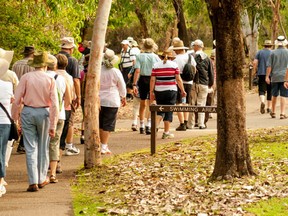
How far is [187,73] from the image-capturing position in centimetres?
2062

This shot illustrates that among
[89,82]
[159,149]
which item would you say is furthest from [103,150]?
[89,82]

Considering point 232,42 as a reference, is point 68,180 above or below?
below

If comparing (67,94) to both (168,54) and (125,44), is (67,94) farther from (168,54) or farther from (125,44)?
(125,44)

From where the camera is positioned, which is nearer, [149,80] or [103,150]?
[103,150]

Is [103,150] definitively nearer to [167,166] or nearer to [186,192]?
[167,166]

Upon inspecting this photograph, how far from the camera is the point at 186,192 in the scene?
1209 cm

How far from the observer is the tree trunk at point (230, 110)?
12758mm

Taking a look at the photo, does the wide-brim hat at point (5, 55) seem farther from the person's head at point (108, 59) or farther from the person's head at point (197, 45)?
the person's head at point (197, 45)

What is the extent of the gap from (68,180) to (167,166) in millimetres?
1614

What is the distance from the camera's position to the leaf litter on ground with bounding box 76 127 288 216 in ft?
36.8

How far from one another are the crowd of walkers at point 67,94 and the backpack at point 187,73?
0.04 m

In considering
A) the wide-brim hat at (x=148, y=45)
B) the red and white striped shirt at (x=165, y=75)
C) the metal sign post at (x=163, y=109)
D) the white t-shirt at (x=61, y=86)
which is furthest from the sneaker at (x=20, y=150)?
the wide-brim hat at (x=148, y=45)

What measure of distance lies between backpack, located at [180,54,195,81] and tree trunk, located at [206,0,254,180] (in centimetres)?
756

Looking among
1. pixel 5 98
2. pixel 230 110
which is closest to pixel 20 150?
pixel 5 98
